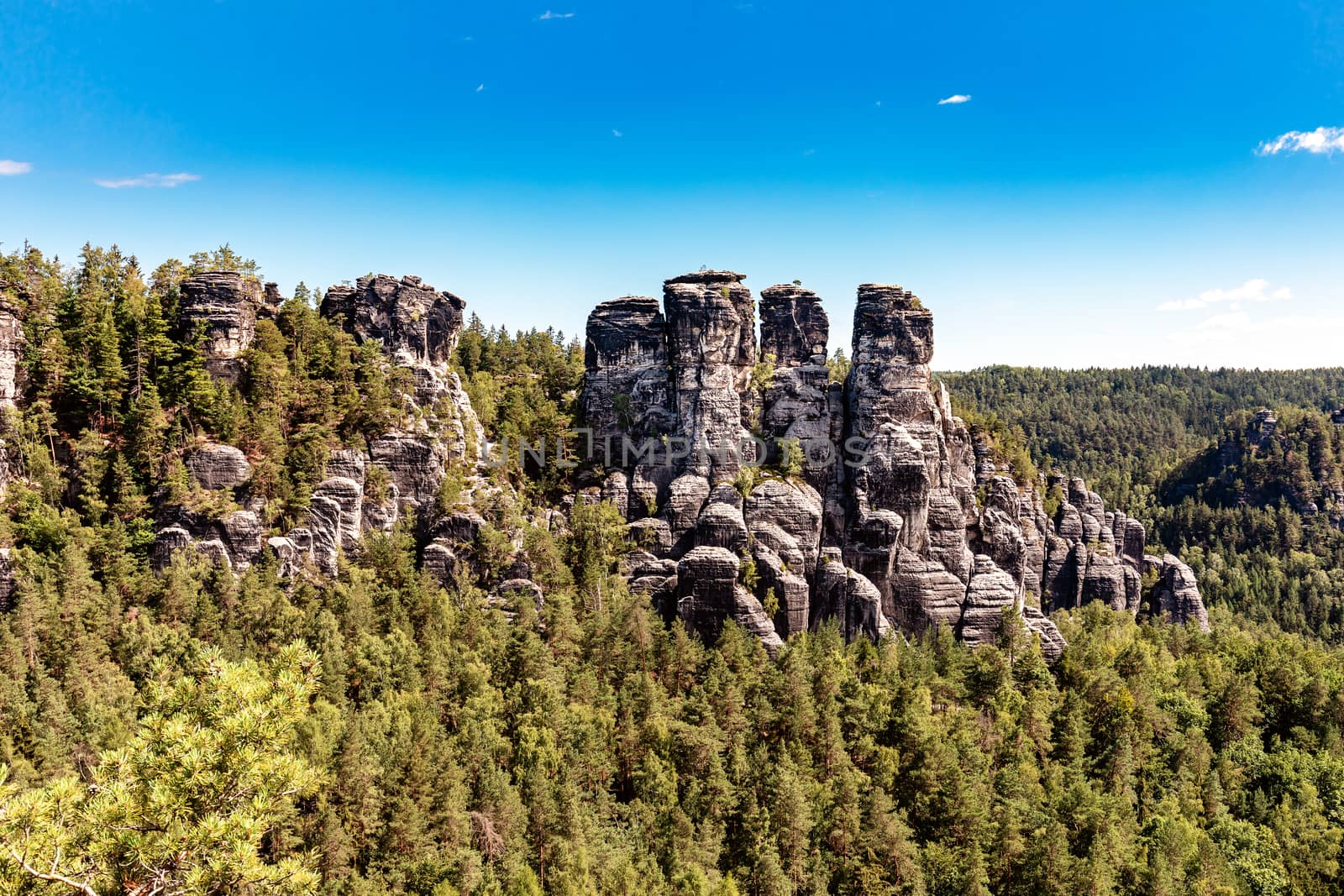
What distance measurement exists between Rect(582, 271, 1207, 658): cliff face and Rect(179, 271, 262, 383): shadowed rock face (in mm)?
28454

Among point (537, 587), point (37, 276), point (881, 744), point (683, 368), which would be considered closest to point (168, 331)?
point (37, 276)

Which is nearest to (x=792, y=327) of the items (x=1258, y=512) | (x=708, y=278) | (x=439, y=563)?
(x=708, y=278)

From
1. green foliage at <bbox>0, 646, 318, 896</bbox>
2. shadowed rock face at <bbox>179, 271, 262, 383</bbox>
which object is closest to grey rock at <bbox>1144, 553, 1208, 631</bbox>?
green foliage at <bbox>0, 646, 318, 896</bbox>

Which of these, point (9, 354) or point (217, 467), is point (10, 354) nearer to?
point (9, 354)

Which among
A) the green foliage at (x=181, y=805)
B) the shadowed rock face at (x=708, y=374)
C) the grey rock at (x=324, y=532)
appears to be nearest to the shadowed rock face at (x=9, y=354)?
the grey rock at (x=324, y=532)

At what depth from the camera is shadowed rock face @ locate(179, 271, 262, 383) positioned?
192ft

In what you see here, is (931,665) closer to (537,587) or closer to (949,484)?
(949,484)

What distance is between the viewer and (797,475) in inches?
2653

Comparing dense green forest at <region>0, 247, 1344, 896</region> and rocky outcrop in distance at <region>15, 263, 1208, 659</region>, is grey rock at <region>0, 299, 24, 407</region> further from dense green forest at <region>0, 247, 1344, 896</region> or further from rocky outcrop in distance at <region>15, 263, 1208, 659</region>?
dense green forest at <region>0, 247, 1344, 896</region>

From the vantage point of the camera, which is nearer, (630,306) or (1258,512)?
(630,306)

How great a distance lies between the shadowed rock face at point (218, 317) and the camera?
58.4 meters

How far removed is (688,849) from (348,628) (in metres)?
24.0

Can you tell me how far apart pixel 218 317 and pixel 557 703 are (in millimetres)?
39275

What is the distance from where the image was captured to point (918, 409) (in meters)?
67.1
